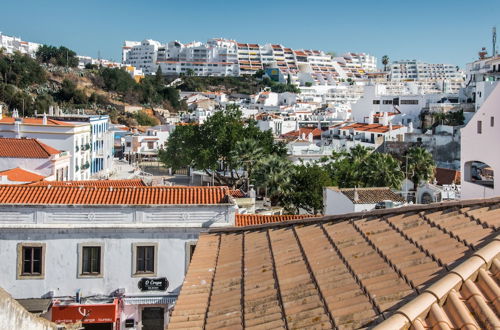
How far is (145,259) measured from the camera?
62.3 feet

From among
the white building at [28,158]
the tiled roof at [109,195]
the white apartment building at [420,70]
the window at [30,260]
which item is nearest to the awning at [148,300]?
the window at [30,260]

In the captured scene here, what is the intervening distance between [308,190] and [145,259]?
24.3m

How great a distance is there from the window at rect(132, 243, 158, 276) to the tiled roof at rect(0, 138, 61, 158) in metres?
17.3

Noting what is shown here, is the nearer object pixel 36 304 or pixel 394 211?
pixel 394 211

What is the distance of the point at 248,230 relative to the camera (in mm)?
9648

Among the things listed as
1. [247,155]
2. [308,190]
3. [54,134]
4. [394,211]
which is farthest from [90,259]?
[247,155]

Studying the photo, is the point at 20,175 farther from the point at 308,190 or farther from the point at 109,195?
the point at 308,190

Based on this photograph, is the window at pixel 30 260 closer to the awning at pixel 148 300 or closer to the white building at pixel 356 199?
the awning at pixel 148 300

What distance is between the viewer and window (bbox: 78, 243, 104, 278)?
18.8 m

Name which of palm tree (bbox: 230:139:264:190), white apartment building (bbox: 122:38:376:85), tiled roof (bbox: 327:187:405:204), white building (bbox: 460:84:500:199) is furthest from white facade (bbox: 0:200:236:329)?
white apartment building (bbox: 122:38:376:85)

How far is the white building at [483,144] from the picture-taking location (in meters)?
16.9

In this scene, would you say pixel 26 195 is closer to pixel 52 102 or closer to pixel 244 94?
pixel 52 102

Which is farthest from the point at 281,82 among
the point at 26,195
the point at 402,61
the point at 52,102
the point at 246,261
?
the point at 246,261

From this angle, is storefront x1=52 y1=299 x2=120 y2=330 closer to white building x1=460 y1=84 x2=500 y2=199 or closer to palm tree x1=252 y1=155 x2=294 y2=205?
white building x1=460 y1=84 x2=500 y2=199
